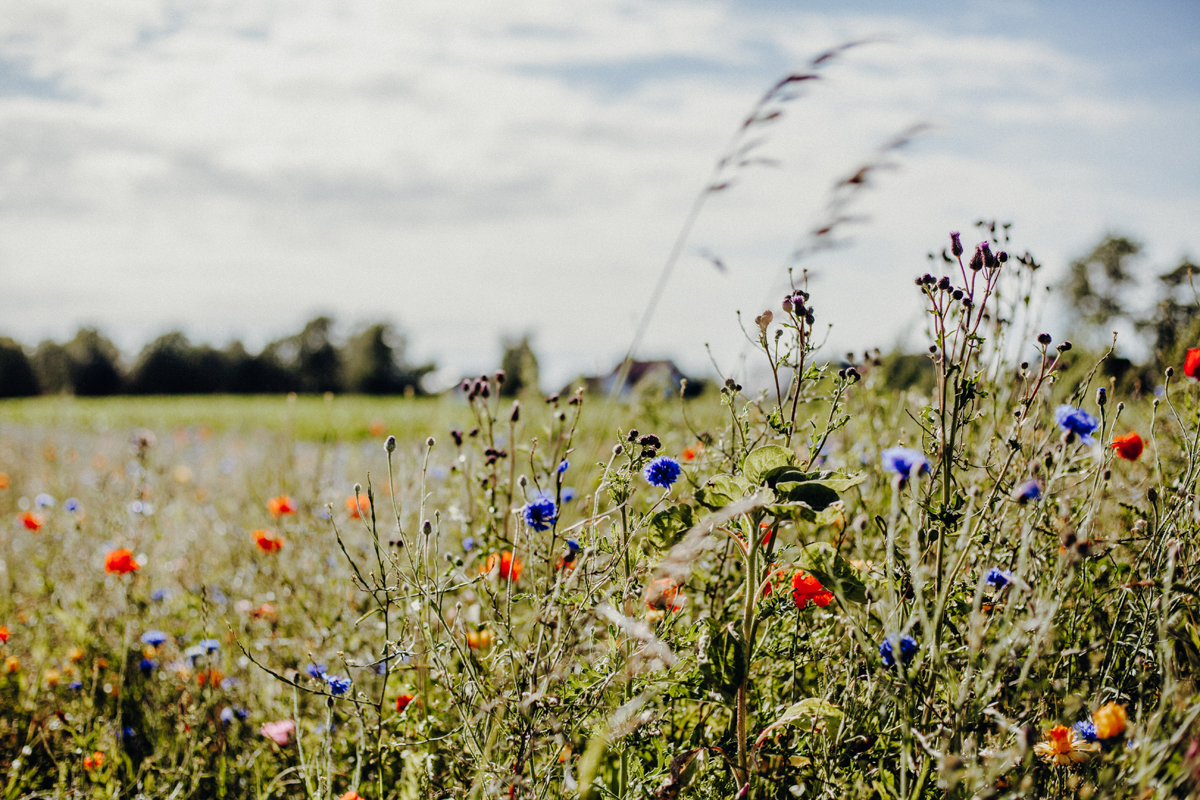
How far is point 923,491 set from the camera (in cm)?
154

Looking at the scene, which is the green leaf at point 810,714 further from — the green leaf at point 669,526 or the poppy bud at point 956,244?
the poppy bud at point 956,244

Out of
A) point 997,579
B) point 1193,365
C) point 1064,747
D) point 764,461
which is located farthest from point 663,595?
point 1193,365

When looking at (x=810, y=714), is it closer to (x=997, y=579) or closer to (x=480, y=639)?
(x=997, y=579)

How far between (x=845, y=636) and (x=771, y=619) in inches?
7.2

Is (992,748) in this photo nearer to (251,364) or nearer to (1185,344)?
(1185,344)

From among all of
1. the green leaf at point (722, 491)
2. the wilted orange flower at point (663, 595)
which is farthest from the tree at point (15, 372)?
the green leaf at point (722, 491)

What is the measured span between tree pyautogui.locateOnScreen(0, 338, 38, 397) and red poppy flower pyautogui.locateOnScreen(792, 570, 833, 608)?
45.3 m

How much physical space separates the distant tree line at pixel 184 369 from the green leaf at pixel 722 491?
99.5 ft

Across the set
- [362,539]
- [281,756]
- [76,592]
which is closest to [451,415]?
[362,539]

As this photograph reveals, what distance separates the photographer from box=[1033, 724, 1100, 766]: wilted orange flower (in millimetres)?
1264

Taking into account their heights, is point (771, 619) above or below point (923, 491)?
below

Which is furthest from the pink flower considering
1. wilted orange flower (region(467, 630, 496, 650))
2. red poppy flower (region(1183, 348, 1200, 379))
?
red poppy flower (region(1183, 348, 1200, 379))

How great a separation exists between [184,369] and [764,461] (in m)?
42.4

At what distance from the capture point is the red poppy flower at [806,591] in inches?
56.2
